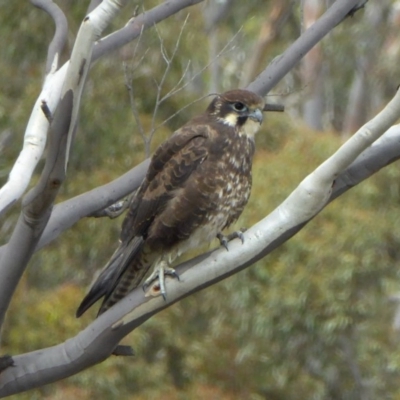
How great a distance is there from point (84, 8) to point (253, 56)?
377 cm

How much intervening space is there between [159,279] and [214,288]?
4.73m

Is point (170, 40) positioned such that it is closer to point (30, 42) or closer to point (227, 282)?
point (30, 42)

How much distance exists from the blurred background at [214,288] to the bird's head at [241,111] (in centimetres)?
308

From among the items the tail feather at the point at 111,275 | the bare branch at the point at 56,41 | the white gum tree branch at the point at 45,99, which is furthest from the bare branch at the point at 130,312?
the bare branch at the point at 56,41

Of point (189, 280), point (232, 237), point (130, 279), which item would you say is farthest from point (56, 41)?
point (189, 280)

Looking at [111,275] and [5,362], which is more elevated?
[111,275]

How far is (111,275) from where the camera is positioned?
11.3 ft

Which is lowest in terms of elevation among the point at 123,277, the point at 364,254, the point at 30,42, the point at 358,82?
the point at 123,277

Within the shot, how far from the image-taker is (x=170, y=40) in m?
7.24

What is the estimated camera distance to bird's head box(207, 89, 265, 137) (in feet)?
12.4

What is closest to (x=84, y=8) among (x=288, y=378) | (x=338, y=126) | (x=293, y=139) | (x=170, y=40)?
(x=170, y=40)

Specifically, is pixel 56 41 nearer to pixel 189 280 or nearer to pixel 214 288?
pixel 189 280

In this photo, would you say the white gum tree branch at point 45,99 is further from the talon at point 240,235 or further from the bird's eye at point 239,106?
the talon at point 240,235

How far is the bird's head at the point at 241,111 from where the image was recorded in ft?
12.4
